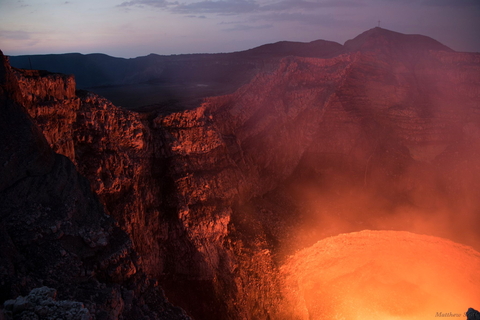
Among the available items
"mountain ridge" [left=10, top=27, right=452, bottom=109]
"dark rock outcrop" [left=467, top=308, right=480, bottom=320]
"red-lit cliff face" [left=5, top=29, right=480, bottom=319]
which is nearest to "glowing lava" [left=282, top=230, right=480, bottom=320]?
"red-lit cliff face" [left=5, top=29, right=480, bottom=319]

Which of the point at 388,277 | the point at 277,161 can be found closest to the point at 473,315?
the point at 388,277

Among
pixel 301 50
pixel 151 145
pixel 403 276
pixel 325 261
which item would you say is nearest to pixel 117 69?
pixel 301 50

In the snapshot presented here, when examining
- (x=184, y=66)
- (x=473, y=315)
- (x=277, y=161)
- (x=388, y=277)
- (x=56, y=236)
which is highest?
(x=184, y=66)

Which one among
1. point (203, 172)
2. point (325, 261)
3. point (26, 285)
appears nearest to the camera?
point (26, 285)

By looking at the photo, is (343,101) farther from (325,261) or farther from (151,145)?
(151,145)

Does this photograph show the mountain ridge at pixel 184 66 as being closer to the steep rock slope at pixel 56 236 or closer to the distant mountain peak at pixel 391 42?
the distant mountain peak at pixel 391 42

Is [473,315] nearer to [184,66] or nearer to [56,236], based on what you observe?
[56,236]

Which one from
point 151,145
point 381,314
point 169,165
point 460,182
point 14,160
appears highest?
point 14,160

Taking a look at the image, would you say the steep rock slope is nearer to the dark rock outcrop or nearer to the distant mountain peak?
the dark rock outcrop
